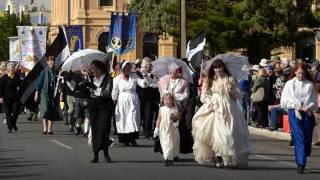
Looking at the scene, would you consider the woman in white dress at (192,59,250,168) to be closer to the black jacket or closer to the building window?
the black jacket

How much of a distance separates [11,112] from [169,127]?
31.2ft

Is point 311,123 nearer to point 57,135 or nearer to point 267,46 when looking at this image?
point 57,135

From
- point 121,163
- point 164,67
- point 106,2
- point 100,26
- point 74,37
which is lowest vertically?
point 121,163

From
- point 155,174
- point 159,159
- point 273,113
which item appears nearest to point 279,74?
point 273,113

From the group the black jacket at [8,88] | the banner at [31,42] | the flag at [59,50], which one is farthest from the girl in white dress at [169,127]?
the banner at [31,42]

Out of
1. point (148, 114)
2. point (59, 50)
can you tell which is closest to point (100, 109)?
point (148, 114)

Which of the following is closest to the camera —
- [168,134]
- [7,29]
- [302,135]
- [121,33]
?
[302,135]

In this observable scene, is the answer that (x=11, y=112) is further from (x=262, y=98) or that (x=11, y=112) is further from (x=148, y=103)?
(x=262, y=98)

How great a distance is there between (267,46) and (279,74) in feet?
60.9

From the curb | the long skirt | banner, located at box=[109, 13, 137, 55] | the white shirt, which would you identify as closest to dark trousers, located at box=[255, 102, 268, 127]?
the curb

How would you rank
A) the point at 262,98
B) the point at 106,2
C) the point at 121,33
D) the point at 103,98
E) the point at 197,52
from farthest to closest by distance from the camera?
the point at 106,2 → the point at 121,33 → the point at 262,98 → the point at 197,52 → the point at 103,98

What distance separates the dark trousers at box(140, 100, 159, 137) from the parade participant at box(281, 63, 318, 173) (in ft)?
22.9

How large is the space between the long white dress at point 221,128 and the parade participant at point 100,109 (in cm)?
158

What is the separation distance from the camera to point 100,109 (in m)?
14.4
